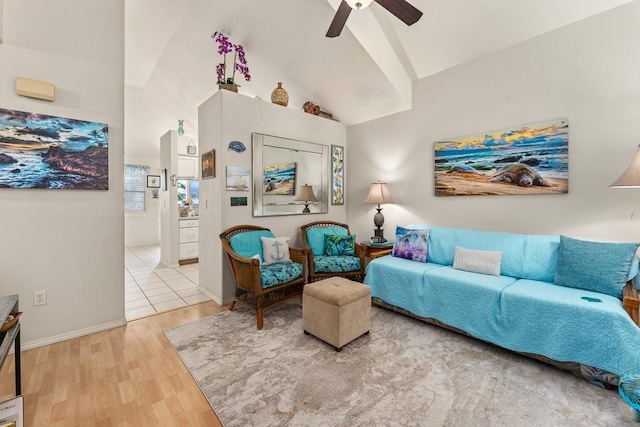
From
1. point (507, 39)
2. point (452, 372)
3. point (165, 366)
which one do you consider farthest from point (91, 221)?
point (507, 39)

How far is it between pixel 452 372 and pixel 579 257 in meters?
1.40

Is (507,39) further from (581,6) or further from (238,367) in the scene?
(238,367)

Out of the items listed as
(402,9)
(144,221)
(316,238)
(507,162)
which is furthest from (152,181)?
(507,162)

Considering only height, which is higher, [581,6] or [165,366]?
[581,6]

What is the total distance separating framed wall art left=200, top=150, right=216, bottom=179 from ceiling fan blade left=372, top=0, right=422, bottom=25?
7.55 ft

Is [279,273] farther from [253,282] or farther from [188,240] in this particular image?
[188,240]

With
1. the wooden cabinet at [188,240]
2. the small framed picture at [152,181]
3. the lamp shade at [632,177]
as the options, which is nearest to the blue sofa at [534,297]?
the lamp shade at [632,177]

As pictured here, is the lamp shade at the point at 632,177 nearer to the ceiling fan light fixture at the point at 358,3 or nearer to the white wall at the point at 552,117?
the white wall at the point at 552,117

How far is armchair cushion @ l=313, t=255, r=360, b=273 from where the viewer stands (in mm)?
3264

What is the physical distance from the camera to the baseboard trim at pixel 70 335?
2284mm

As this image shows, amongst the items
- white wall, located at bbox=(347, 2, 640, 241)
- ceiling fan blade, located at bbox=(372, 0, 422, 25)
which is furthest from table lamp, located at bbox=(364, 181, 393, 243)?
ceiling fan blade, located at bbox=(372, 0, 422, 25)

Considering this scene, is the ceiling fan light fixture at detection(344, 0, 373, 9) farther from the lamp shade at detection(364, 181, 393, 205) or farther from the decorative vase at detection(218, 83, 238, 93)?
the lamp shade at detection(364, 181, 393, 205)

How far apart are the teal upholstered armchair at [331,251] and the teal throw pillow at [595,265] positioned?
1.90 m

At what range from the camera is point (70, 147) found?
7.91ft
